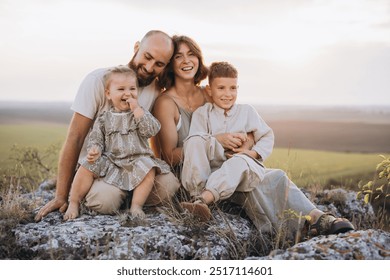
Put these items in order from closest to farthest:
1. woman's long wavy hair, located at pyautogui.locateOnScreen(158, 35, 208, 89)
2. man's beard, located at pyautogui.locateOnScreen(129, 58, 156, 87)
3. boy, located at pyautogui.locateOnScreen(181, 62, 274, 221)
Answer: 1. boy, located at pyautogui.locateOnScreen(181, 62, 274, 221)
2. man's beard, located at pyautogui.locateOnScreen(129, 58, 156, 87)
3. woman's long wavy hair, located at pyautogui.locateOnScreen(158, 35, 208, 89)

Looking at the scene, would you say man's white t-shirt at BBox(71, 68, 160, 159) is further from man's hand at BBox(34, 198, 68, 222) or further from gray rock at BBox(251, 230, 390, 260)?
gray rock at BBox(251, 230, 390, 260)

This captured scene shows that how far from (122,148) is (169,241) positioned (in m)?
0.96

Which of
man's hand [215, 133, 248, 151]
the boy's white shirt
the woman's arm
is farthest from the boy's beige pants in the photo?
the woman's arm

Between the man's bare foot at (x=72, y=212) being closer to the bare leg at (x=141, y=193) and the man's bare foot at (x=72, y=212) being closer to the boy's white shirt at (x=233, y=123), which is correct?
the bare leg at (x=141, y=193)

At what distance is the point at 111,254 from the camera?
152 inches

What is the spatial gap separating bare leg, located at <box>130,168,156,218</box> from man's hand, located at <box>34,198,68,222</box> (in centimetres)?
68

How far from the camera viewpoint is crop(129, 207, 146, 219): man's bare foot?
4.37 meters

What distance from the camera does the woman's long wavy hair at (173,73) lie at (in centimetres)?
512

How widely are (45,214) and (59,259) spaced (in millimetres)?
759

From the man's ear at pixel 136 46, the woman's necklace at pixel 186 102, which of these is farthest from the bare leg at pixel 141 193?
the man's ear at pixel 136 46

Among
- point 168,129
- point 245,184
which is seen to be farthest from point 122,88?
point 245,184

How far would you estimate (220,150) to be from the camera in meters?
4.68

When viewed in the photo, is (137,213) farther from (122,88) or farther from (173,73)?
(173,73)

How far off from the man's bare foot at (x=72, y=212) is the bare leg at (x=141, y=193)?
47cm
